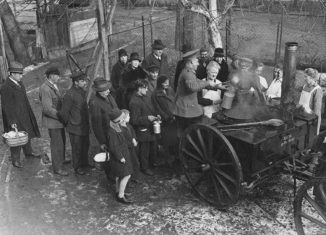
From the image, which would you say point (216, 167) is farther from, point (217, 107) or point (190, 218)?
point (217, 107)

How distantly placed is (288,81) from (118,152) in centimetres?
245

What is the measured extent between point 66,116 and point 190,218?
8.21 ft

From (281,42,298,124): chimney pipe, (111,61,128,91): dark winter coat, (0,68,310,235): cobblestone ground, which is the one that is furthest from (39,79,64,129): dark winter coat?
Answer: (281,42,298,124): chimney pipe

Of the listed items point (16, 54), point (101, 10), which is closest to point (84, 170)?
point (101, 10)

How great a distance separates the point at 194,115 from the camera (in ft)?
20.9

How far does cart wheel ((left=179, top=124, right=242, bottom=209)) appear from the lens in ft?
16.8

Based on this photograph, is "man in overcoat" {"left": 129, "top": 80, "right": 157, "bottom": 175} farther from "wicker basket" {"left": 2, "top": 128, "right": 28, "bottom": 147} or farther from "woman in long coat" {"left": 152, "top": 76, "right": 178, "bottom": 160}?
"wicker basket" {"left": 2, "top": 128, "right": 28, "bottom": 147}

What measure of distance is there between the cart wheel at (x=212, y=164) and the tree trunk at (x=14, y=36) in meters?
9.21

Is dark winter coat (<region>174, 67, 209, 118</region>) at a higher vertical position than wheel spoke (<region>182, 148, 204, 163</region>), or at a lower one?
higher

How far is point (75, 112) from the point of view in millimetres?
6387

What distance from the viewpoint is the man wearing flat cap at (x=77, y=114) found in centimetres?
632

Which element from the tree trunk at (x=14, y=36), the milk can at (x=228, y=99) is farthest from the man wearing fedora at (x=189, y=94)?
the tree trunk at (x=14, y=36)

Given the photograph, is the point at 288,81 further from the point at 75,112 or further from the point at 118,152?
the point at 75,112

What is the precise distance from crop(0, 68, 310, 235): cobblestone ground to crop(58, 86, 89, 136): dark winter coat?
83 centimetres
